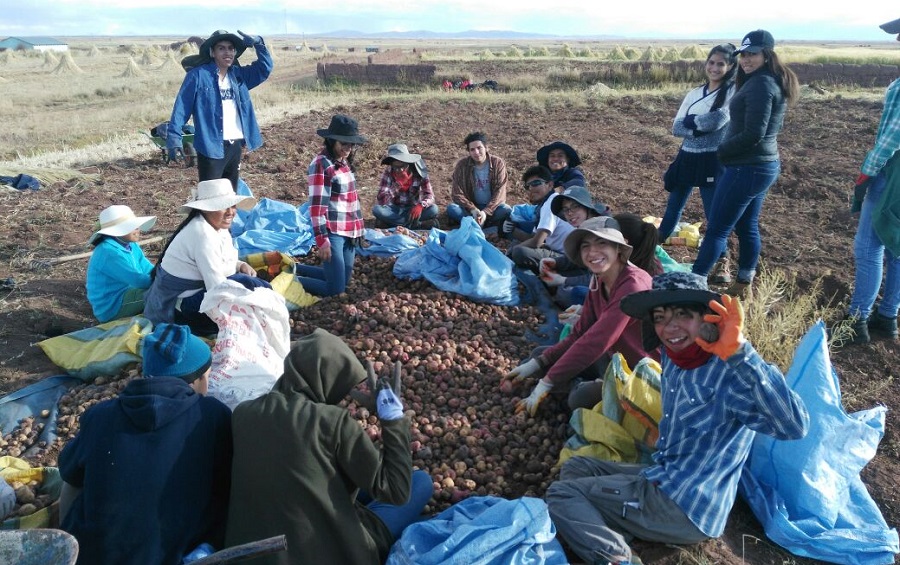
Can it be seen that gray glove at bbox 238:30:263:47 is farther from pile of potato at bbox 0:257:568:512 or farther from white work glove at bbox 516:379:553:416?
white work glove at bbox 516:379:553:416

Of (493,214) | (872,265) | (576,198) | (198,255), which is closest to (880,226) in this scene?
(872,265)

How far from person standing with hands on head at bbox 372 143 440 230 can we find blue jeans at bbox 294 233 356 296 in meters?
1.18

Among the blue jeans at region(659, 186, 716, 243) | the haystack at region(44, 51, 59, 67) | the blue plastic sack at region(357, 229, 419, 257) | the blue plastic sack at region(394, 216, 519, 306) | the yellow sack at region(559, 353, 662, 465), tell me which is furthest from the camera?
the haystack at region(44, 51, 59, 67)

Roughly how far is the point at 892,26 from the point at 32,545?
15.1 feet

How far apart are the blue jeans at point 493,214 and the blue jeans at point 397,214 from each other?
160 millimetres

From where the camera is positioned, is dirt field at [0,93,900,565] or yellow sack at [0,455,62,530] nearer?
yellow sack at [0,455,62,530]

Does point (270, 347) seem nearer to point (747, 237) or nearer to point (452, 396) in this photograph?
point (452, 396)

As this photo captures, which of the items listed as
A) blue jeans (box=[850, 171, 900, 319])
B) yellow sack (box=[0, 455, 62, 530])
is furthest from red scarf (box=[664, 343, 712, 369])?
blue jeans (box=[850, 171, 900, 319])

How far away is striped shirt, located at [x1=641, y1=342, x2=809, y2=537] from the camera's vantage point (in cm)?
187

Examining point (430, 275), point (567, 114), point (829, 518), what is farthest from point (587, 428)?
point (567, 114)

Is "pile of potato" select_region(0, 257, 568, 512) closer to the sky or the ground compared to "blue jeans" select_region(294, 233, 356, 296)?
closer to the ground

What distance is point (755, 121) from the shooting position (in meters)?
3.85

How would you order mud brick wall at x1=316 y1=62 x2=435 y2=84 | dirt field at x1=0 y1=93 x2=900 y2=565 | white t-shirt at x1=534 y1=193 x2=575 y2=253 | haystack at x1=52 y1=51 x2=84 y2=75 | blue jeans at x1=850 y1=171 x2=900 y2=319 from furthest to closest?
haystack at x1=52 y1=51 x2=84 y2=75 < mud brick wall at x1=316 y1=62 x2=435 y2=84 < white t-shirt at x1=534 y1=193 x2=575 y2=253 < blue jeans at x1=850 y1=171 x2=900 y2=319 < dirt field at x1=0 y1=93 x2=900 y2=565

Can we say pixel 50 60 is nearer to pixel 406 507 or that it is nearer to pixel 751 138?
pixel 751 138
